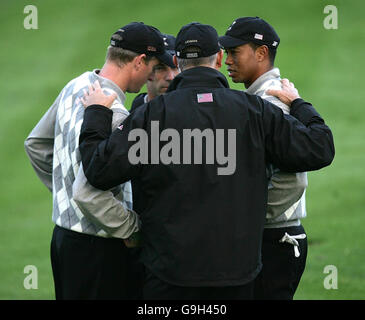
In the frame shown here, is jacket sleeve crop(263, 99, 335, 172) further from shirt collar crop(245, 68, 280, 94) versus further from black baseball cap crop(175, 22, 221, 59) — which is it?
shirt collar crop(245, 68, 280, 94)

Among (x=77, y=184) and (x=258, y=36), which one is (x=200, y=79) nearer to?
(x=77, y=184)

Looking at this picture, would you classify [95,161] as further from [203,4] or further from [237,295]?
[203,4]

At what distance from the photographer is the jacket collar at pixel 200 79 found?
3.50 metres

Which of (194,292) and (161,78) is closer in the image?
(194,292)

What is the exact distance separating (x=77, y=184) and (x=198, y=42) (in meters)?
0.87

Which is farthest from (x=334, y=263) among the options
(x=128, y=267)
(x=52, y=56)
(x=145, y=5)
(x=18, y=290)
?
(x=145, y=5)

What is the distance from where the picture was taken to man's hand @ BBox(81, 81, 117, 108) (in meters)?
3.62

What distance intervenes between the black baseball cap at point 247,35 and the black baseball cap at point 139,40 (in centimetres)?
46

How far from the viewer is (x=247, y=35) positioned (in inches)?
167

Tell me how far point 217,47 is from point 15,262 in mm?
4883

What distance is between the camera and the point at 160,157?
11.2 feet

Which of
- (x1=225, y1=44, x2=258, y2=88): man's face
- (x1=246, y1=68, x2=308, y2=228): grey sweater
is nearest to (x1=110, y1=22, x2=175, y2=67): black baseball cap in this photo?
(x1=225, y1=44, x2=258, y2=88): man's face

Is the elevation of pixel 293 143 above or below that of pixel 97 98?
below

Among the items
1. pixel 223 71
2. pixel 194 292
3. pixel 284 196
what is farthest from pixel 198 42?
pixel 223 71
